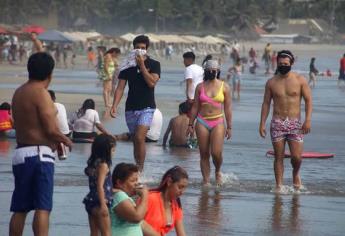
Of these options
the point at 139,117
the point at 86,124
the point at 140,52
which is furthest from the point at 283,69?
the point at 86,124

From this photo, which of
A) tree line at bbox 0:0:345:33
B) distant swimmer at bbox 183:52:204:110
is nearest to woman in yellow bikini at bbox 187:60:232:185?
distant swimmer at bbox 183:52:204:110

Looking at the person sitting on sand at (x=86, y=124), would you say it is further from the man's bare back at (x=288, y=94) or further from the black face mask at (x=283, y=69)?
the black face mask at (x=283, y=69)

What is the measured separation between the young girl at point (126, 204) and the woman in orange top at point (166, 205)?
0.12 m

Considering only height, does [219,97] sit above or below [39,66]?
below

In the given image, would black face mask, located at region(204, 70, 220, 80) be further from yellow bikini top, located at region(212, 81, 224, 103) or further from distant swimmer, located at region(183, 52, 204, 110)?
distant swimmer, located at region(183, 52, 204, 110)

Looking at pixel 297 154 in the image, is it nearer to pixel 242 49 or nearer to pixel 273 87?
pixel 273 87

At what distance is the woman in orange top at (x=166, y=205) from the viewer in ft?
25.2

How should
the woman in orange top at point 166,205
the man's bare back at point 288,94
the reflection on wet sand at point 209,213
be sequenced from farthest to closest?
the man's bare back at point 288,94, the reflection on wet sand at point 209,213, the woman in orange top at point 166,205

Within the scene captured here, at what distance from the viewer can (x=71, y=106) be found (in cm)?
2569

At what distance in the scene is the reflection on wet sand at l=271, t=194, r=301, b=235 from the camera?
9922mm

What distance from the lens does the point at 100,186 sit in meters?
7.71

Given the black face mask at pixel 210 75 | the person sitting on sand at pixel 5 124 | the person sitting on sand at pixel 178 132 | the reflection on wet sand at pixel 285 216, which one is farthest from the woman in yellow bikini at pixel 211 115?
the person sitting on sand at pixel 5 124

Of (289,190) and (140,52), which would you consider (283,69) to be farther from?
(140,52)

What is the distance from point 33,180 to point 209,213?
2.83 meters
